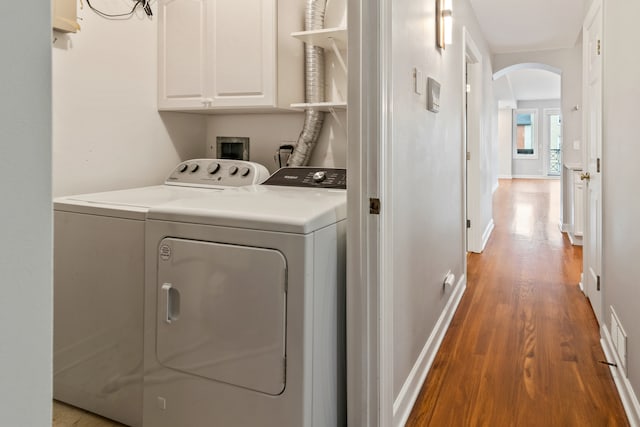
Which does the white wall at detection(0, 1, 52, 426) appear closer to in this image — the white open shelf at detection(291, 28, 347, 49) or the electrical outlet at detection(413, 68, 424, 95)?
the electrical outlet at detection(413, 68, 424, 95)

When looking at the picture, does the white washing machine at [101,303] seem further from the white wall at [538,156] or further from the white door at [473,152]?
the white wall at [538,156]

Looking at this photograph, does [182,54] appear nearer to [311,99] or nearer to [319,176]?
[311,99]

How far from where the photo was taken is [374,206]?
1586 millimetres

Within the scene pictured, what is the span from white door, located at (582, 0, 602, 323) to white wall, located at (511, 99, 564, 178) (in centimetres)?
1254

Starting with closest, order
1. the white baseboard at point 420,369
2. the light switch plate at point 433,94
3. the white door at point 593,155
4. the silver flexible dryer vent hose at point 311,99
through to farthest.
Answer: the white baseboard at point 420,369 < the light switch plate at point 433,94 < the silver flexible dryer vent hose at point 311,99 < the white door at point 593,155

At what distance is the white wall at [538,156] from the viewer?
14.8m

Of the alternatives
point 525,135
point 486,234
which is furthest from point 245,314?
point 525,135

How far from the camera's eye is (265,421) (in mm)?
1516

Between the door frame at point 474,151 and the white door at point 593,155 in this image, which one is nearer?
the white door at point 593,155

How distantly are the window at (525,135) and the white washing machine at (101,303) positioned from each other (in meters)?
15.2

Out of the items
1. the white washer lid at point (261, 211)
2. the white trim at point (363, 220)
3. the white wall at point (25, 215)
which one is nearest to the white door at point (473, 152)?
the white washer lid at point (261, 211)

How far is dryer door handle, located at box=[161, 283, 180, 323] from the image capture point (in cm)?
166

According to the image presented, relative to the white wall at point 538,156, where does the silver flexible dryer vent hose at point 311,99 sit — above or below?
below

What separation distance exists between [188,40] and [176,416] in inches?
79.7
